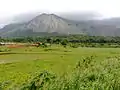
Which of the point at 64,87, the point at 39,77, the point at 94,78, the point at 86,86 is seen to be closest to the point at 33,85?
the point at 39,77

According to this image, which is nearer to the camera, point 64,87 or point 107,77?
point 64,87

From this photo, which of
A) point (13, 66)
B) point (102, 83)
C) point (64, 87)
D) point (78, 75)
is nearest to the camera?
point (64, 87)

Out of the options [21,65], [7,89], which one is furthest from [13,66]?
[7,89]

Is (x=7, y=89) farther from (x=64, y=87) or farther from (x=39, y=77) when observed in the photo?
(x=64, y=87)

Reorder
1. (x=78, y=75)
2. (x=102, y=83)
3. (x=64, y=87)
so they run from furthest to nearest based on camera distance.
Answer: (x=78, y=75) → (x=102, y=83) → (x=64, y=87)

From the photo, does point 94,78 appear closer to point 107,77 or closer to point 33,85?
point 107,77

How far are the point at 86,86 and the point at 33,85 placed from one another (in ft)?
6.30

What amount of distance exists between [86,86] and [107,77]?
150 cm

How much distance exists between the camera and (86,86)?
10062mm

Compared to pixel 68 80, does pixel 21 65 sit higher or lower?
lower

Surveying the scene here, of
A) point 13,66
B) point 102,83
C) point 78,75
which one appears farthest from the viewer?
point 13,66

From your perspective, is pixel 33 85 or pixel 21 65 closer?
pixel 33 85

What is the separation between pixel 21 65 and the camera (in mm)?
39656

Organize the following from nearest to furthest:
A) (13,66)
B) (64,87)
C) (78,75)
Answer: (64,87) → (78,75) → (13,66)
